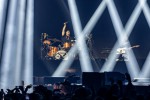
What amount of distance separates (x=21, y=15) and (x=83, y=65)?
3.97 metres

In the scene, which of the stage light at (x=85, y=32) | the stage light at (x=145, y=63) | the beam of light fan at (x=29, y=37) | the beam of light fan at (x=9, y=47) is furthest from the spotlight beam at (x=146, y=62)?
the beam of light fan at (x=9, y=47)

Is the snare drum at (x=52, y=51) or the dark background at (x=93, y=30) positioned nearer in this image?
the snare drum at (x=52, y=51)

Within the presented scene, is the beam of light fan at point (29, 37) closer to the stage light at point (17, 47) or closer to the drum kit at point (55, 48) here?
the stage light at point (17, 47)

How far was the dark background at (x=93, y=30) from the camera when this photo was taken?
15922 mm

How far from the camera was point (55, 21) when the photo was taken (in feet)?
54.2

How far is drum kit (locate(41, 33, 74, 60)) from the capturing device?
15711 millimetres

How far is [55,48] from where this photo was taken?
15734 mm

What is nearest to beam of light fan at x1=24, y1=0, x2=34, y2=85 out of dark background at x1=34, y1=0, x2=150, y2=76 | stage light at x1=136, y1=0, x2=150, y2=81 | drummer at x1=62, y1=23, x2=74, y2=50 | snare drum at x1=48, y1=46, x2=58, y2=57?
dark background at x1=34, y1=0, x2=150, y2=76

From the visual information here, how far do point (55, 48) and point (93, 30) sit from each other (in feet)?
7.52

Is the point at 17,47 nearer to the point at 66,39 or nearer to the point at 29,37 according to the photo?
the point at 29,37

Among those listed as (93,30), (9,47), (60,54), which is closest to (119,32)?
(93,30)

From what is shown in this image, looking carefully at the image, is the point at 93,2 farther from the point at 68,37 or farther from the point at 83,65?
the point at 83,65

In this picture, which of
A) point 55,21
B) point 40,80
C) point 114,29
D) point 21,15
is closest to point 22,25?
point 21,15

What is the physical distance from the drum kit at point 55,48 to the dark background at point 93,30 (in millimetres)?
248
